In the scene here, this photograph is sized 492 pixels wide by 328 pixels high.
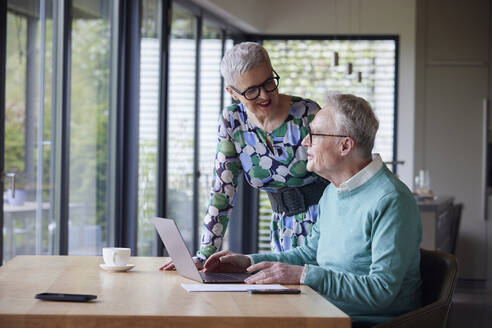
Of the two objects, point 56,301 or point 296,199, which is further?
point 296,199

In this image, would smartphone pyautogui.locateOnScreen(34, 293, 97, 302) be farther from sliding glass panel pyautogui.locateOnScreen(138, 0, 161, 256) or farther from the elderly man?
sliding glass panel pyautogui.locateOnScreen(138, 0, 161, 256)

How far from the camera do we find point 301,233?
2.79 meters

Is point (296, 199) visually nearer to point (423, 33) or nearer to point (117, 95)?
point (117, 95)

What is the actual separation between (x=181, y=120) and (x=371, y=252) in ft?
14.5

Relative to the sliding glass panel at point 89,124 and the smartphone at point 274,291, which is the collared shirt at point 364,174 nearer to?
the smartphone at point 274,291

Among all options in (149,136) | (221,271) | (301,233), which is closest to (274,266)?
(221,271)

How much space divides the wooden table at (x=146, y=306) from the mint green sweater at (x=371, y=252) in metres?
0.13

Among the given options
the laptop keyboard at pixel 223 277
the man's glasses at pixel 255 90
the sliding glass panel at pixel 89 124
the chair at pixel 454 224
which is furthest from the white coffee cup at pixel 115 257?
the chair at pixel 454 224

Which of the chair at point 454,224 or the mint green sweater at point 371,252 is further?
the chair at point 454,224

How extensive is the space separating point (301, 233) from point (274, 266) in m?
0.77

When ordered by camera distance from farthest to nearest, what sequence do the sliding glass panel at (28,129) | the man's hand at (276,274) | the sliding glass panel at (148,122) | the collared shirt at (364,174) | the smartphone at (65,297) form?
1. the sliding glass panel at (148,122)
2. the sliding glass panel at (28,129)
3. the collared shirt at (364,174)
4. the man's hand at (276,274)
5. the smartphone at (65,297)

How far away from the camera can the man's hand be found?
2006 mm

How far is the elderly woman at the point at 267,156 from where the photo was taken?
2609mm

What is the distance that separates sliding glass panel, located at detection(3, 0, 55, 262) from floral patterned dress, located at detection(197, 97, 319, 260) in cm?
156
